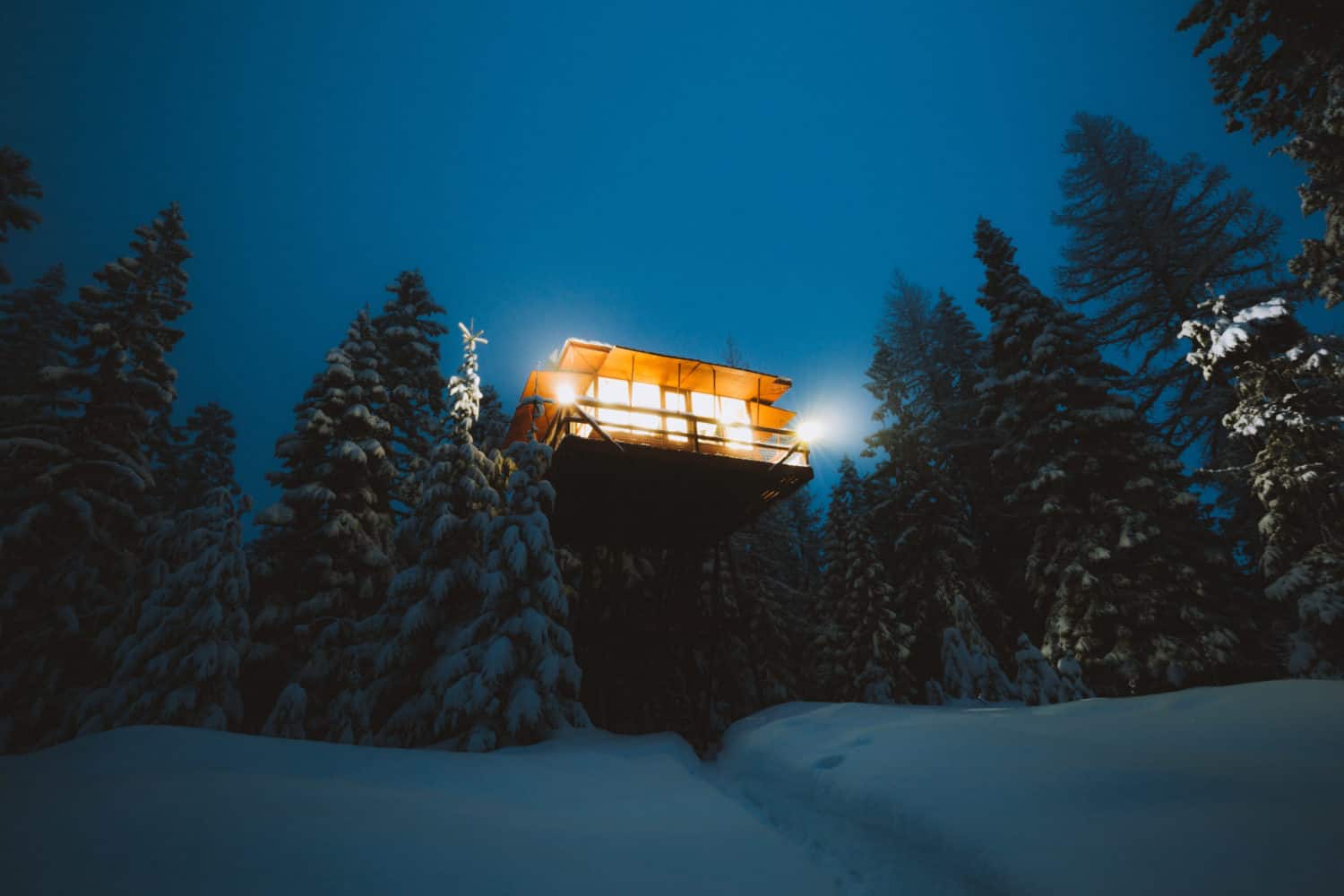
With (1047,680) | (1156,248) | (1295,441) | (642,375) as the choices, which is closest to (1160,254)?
(1156,248)

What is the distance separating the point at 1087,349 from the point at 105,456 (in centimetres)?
2700

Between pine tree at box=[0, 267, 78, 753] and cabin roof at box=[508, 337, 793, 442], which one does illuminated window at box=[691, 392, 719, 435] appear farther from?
pine tree at box=[0, 267, 78, 753]

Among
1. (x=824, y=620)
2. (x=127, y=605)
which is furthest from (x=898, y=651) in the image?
(x=127, y=605)

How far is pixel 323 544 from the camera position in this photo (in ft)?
45.1

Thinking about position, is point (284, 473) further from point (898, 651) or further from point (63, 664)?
point (898, 651)

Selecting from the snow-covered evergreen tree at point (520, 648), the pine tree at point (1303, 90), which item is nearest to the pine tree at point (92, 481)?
the snow-covered evergreen tree at point (520, 648)

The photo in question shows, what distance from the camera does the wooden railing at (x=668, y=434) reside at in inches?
472

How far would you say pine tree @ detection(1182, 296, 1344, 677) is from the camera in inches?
359

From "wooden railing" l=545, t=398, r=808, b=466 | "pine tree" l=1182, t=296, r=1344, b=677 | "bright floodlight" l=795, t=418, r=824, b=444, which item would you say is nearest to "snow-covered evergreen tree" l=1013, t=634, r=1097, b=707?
"pine tree" l=1182, t=296, r=1344, b=677

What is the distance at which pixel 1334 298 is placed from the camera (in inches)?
388

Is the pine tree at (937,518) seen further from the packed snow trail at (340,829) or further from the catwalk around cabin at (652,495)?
the packed snow trail at (340,829)

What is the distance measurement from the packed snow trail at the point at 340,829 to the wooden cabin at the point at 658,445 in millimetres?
6589

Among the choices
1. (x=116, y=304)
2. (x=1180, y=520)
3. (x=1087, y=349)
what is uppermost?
(x=116, y=304)

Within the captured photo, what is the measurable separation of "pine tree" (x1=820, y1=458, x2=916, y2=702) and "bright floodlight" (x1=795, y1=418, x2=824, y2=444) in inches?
420
